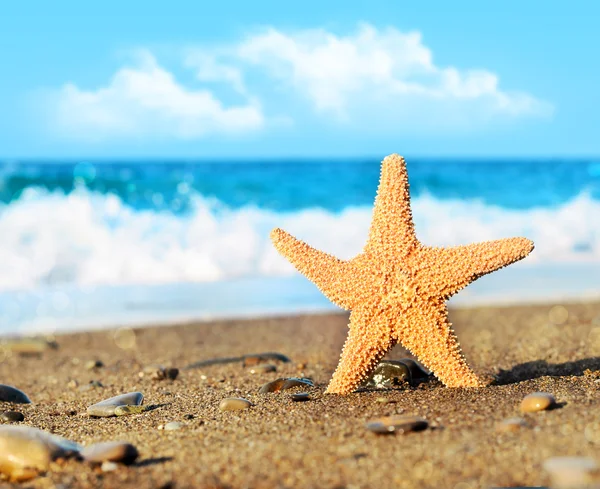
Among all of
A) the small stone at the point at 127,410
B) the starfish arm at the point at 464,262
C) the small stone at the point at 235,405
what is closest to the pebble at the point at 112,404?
the small stone at the point at 127,410

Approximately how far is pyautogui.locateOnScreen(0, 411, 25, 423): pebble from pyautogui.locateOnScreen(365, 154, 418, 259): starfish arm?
230 centimetres

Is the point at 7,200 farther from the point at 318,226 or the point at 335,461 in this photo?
the point at 335,461

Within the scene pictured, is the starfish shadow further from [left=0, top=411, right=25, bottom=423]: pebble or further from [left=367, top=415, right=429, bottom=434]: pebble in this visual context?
[left=0, top=411, right=25, bottom=423]: pebble

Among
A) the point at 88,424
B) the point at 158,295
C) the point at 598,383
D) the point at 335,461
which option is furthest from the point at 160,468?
the point at 158,295

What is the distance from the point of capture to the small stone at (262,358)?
5793 mm

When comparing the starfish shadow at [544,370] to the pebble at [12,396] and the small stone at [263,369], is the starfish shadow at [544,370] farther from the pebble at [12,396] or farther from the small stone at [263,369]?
the pebble at [12,396]

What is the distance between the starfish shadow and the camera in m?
4.60

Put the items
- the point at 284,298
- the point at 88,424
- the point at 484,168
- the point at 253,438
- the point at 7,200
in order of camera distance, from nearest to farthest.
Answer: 1. the point at 253,438
2. the point at 88,424
3. the point at 284,298
4. the point at 7,200
5. the point at 484,168

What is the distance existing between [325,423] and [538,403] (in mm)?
985

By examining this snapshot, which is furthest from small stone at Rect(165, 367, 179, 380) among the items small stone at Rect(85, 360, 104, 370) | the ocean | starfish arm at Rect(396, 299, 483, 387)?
the ocean

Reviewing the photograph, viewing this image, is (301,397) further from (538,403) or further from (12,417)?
(12,417)

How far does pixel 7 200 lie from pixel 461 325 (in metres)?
17.1

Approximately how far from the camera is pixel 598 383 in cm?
395

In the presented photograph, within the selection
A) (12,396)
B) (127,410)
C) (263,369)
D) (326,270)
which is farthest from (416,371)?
(12,396)
